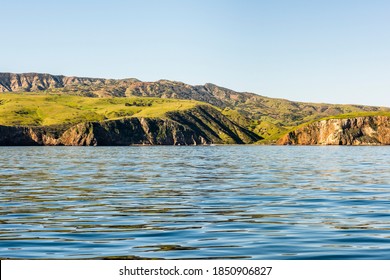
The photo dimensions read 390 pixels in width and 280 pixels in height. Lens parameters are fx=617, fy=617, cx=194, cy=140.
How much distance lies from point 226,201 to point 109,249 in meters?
18.4

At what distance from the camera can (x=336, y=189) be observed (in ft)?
165

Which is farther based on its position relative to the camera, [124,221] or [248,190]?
[248,190]

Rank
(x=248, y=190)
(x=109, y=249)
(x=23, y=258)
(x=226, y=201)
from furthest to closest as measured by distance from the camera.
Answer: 1. (x=248, y=190)
2. (x=226, y=201)
3. (x=109, y=249)
4. (x=23, y=258)

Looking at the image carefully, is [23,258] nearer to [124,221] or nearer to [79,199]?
[124,221]

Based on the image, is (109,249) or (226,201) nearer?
(109,249)

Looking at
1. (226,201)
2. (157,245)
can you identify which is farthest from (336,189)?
(157,245)

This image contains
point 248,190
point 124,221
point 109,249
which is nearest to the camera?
point 109,249

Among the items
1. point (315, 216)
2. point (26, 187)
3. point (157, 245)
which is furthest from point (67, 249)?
point (26, 187)
